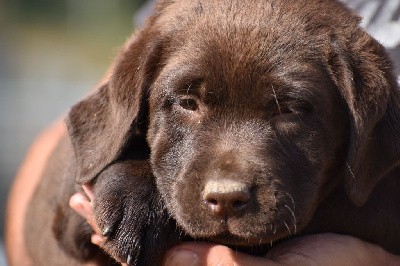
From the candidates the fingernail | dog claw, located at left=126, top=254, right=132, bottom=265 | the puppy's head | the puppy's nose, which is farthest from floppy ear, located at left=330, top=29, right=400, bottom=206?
dog claw, located at left=126, top=254, right=132, bottom=265

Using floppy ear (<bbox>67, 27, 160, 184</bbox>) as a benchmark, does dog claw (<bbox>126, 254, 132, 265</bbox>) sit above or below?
below

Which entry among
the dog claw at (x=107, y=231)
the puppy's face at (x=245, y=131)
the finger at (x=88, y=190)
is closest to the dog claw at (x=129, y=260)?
the dog claw at (x=107, y=231)

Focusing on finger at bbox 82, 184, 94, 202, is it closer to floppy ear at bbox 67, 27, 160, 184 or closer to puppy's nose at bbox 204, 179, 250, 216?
floppy ear at bbox 67, 27, 160, 184

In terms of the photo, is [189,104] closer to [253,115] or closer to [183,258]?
[253,115]

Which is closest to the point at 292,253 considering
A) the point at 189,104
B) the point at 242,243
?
the point at 242,243

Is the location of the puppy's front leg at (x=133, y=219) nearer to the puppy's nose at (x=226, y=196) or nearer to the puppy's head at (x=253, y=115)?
the puppy's head at (x=253, y=115)

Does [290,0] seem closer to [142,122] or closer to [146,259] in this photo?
[142,122]
